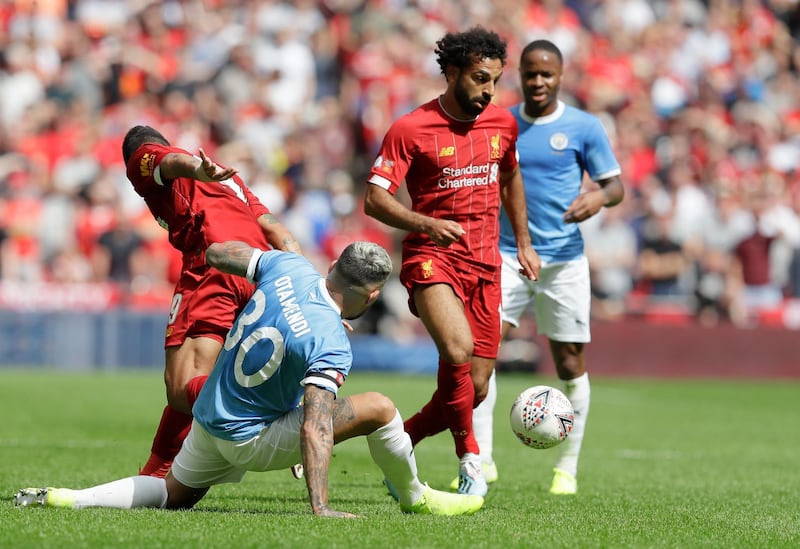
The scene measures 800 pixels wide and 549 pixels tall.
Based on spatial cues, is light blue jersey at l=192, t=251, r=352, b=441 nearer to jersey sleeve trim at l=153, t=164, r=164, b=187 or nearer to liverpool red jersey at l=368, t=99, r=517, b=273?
jersey sleeve trim at l=153, t=164, r=164, b=187

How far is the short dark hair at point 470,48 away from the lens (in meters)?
8.02

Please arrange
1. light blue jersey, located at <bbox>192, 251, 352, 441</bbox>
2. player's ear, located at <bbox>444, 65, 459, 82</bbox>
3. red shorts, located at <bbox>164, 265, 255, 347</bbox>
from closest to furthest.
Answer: light blue jersey, located at <bbox>192, 251, 352, 441</bbox> → red shorts, located at <bbox>164, 265, 255, 347</bbox> → player's ear, located at <bbox>444, 65, 459, 82</bbox>


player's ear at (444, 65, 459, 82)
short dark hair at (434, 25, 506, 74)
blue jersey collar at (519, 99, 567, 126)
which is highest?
short dark hair at (434, 25, 506, 74)

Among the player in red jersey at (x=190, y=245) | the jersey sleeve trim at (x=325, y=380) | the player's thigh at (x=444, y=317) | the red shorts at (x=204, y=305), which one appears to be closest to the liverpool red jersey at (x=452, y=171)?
the player's thigh at (x=444, y=317)

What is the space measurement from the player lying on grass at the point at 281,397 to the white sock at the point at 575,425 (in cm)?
234

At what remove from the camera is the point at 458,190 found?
26.9ft

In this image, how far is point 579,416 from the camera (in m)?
9.31

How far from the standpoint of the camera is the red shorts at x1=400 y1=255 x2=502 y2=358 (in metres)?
8.09

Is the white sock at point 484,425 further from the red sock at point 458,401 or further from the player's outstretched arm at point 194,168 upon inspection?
the player's outstretched arm at point 194,168

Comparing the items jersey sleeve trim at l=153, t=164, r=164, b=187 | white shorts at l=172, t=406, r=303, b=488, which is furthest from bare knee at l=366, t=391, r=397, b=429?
jersey sleeve trim at l=153, t=164, r=164, b=187

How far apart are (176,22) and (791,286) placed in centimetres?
1200

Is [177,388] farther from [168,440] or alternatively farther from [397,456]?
[397,456]

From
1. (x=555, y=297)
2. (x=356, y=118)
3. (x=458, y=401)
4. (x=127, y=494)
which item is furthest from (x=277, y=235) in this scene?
(x=356, y=118)

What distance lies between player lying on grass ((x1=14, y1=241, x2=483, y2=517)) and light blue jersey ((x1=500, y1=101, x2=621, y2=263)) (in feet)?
9.74
